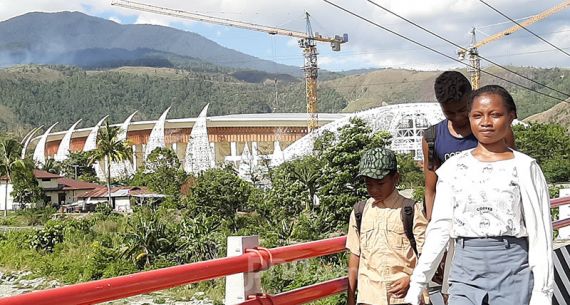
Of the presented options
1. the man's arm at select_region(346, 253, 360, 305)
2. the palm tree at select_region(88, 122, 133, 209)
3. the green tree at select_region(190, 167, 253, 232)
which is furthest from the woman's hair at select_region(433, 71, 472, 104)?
the palm tree at select_region(88, 122, 133, 209)

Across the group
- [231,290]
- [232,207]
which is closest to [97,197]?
[232,207]

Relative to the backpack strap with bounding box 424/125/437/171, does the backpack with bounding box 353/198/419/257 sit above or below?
below

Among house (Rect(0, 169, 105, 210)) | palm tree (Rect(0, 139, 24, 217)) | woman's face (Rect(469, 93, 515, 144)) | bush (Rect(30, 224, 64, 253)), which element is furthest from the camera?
house (Rect(0, 169, 105, 210))

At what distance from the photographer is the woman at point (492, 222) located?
254 cm

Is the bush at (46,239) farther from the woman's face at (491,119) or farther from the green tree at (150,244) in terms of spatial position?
the woman's face at (491,119)

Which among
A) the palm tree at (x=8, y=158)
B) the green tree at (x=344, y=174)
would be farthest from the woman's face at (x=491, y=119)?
the palm tree at (x=8, y=158)

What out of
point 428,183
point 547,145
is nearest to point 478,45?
point 547,145

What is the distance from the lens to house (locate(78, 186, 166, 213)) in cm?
5747

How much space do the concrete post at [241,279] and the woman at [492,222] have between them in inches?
27.3

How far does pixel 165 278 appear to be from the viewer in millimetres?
2520

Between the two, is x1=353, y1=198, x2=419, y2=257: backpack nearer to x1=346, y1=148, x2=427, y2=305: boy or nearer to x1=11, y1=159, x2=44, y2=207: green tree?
x1=346, y1=148, x2=427, y2=305: boy

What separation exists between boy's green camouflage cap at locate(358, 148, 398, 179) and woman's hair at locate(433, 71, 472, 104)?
1.34 ft

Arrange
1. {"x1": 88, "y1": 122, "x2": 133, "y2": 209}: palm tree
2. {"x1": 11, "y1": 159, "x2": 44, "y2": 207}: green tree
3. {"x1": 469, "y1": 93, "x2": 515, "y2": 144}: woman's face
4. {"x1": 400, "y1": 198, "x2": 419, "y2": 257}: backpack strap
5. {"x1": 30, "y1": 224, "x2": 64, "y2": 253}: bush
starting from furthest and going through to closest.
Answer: {"x1": 88, "y1": 122, "x2": 133, "y2": 209}: palm tree, {"x1": 11, "y1": 159, "x2": 44, "y2": 207}: green tree, {"x1": 30, "y1": 224, "x2": 64, "y2": 253}: bush, {"x1": 400, "y1": 198, "x2": 419, "y2": 257}: backpack strap, {"x1": 469, "y1": 93, "x2": 515, "y2": 144}: woman's face

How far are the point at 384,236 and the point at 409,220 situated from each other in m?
0.14
